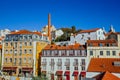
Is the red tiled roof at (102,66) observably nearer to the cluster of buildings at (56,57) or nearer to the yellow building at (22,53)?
the cluster of buildings at (56,57)

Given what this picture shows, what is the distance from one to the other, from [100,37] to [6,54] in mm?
32738

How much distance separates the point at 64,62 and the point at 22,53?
13.3 m

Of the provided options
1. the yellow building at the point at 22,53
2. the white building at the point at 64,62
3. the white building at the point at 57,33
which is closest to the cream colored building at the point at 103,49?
the white building at the point at 64,62

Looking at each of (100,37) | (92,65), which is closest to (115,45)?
(92,65)

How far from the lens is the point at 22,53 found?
6912 cm

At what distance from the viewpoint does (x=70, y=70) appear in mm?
62312

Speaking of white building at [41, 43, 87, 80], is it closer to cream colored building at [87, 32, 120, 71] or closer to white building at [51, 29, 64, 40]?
cream colored building at [87, 32, 120, 71]

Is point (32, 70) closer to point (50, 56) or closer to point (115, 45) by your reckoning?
point (50, 56)

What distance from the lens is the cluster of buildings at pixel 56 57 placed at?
59206 millimetres

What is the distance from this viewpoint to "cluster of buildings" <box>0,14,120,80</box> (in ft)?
194

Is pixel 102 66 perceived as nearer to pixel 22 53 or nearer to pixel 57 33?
pixel 22 53

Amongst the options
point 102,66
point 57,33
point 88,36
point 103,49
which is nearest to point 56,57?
point 103,49

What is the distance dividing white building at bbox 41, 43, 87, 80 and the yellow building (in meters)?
3.91

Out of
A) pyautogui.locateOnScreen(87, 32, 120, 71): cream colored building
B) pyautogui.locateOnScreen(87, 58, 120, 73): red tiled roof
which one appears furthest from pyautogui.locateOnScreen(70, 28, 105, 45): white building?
pyautogui.locateOnScreen(87, 58, 120, 73): red tiled roof
